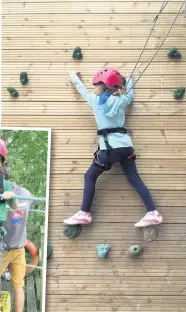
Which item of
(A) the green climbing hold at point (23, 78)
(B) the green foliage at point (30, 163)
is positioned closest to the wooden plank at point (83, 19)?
(A) the green climbing hold at point (23, 78)

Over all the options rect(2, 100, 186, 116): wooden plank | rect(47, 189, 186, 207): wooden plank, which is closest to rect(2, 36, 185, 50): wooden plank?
rect(2, 100, 186, 116): wooden plank

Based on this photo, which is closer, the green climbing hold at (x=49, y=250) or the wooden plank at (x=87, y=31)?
the green climbing hold at (x=49, y=250)

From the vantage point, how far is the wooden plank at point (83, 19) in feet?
8.11

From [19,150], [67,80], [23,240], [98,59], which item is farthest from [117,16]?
[23,240]

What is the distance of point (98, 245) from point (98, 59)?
3.01 ft

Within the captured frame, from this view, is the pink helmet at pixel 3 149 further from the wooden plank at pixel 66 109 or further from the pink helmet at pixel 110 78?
the pink helmet at pixel 110 78

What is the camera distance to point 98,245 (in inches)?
90.8

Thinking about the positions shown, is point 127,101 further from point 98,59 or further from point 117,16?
point 117,16

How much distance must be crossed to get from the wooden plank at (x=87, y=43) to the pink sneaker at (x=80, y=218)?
828 millimetres

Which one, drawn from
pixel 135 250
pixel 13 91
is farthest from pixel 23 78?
pixel 135 250

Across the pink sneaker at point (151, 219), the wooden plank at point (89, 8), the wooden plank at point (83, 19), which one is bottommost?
the pink sneaker at point (151, 219)

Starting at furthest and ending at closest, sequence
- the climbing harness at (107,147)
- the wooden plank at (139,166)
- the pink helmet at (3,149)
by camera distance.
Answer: the wooden plank at (139,166) < the climbing harness at (107,147) < the pink helmet at (3,149)

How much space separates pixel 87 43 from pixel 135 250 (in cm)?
105

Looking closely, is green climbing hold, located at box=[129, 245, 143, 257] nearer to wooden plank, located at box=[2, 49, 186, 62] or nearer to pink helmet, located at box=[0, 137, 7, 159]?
pink helmet, located at box=[0, 137, 7, 159]
